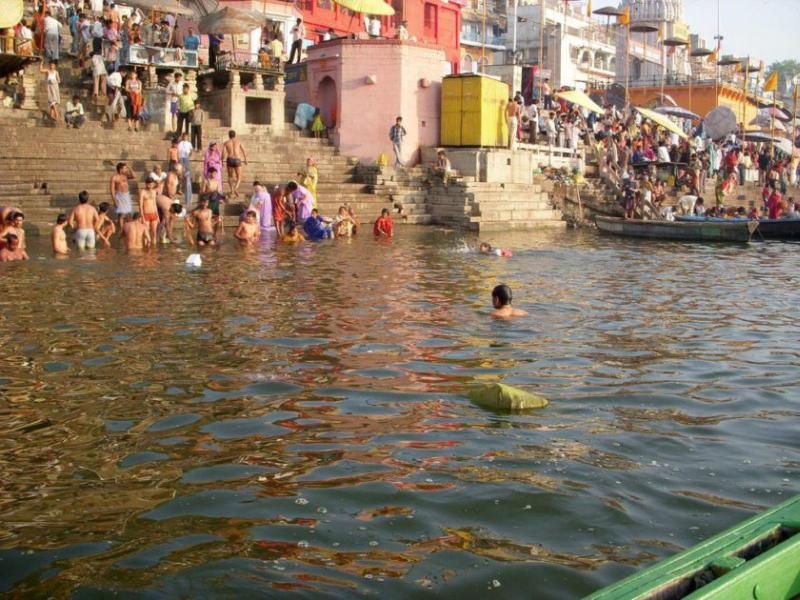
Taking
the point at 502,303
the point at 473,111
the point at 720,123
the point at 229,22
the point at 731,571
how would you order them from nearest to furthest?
1. the point at 731,571
2. the point at 502,303
3. the point at 229,22
4. the point at 473,111
5. the point at 720,123

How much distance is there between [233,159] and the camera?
1878 cm

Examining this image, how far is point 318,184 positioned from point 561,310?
12982mm

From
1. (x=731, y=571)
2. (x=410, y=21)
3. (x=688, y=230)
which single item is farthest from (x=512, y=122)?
(x=731, y=571)

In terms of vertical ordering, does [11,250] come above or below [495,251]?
above

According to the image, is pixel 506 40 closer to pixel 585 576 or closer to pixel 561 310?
pixel 561 310

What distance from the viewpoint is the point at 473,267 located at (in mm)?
13898

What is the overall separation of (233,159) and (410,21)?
915 inches

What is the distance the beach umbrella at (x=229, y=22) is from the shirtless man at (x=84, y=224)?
10.5m

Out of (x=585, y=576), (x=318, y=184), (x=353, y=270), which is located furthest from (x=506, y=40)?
(x=585, y=576)

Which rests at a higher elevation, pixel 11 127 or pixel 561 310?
pixel 11 127

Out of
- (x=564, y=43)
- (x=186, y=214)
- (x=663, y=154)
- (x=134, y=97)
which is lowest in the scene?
(x=186, y=214)

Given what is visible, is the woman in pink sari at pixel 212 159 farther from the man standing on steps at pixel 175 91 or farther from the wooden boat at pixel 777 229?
the wooden boat at pixel 777 229

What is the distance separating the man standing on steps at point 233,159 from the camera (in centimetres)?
1886

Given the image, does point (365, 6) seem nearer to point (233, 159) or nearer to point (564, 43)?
point (233, 159)
